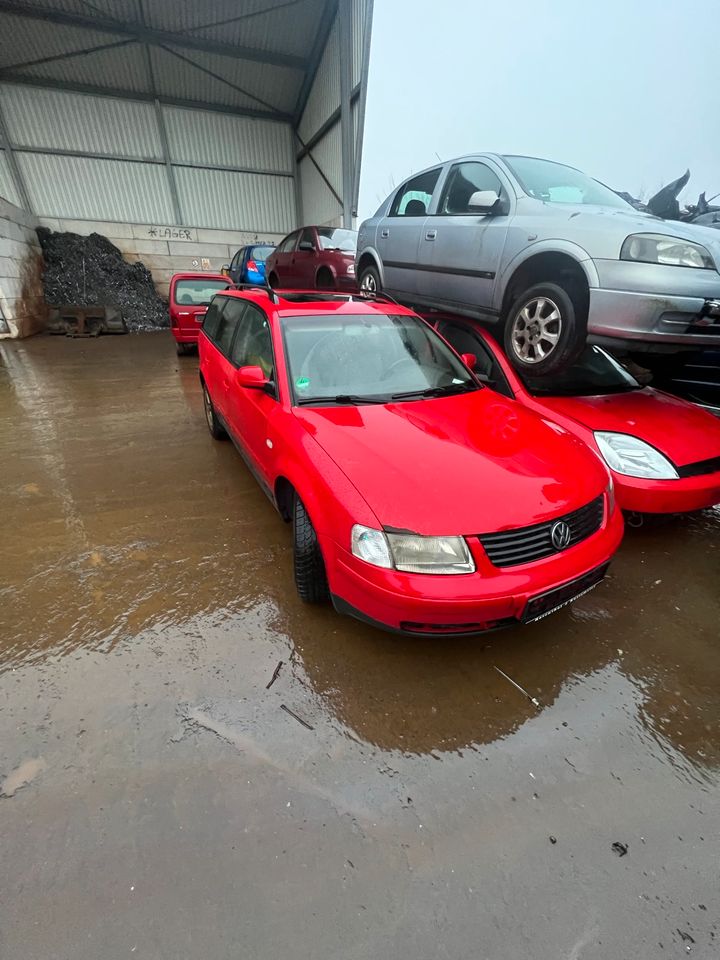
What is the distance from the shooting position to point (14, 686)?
1971 millimetres

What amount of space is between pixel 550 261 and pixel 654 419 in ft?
4.29

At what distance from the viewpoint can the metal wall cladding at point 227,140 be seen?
14.7 m

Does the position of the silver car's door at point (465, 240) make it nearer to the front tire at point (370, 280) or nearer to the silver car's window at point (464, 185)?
the silver car's window at point (464, 185)

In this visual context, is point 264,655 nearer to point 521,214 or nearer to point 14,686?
point 14,686

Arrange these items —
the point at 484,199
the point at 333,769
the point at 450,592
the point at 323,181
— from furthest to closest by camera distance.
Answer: the point at 323,181
the point at 484,199
the point at 450,592
the point at 333,769

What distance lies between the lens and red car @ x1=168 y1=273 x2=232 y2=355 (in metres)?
8.59

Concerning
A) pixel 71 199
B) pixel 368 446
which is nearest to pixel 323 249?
pixel 368 446

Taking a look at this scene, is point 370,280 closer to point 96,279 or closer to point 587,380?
point 587,380

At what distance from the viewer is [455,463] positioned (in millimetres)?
2119

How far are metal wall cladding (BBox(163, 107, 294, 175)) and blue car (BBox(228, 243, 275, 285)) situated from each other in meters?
6.07

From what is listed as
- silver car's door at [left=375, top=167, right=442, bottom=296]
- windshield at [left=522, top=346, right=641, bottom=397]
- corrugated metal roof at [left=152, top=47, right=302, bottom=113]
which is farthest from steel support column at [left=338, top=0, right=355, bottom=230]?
windshield at [left=522, top=346, right=641, bottom=397]

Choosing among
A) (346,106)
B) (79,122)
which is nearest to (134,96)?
(79,122)

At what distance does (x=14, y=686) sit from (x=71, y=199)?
17.4 m

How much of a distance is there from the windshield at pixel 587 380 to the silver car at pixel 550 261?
20 cm
